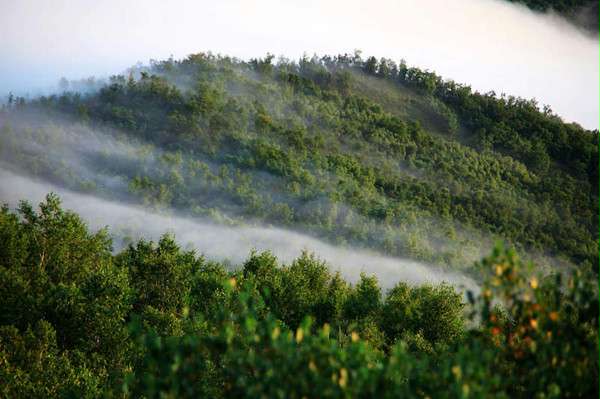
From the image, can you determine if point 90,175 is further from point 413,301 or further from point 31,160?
point 413,301

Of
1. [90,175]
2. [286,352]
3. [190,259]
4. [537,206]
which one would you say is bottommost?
[90,175]

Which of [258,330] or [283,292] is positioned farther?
[283,292]

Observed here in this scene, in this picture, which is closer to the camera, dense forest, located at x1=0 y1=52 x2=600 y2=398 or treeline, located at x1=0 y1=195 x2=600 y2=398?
treeline, located at x1=0 y1=195 x2=600 y2=398

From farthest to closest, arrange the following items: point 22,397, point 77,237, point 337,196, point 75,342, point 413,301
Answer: point 337,196 → point 413,301 → point 77,237 → point 75,342 → point 22,397

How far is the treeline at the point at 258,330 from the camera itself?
13383 mm

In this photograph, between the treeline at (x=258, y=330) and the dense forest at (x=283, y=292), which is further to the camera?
the dense forest at (x=283, y=292)

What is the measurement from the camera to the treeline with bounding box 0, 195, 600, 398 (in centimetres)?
1338

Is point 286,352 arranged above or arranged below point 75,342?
above

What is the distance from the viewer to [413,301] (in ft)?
229

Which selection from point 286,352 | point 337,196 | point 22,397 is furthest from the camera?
point 337,196

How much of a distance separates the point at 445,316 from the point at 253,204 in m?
124

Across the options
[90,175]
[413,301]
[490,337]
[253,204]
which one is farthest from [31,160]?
[490,337]

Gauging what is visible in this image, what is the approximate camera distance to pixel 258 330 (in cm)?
1578

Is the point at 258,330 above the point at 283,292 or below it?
above
